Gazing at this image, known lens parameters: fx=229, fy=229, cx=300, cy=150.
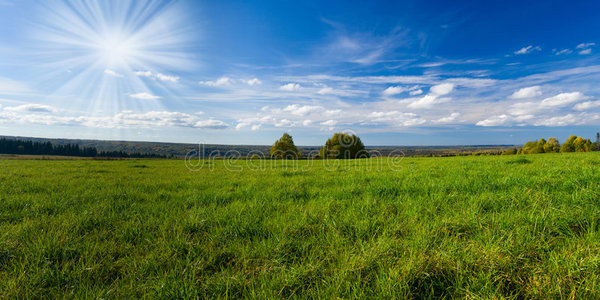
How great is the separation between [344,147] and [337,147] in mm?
2274

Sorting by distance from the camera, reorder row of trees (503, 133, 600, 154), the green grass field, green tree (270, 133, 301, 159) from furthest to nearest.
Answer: row of trees (503, 133, 600, 154), green tree (270, 133, 301, 159), the green grass field

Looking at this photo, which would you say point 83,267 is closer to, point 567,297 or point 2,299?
point 2,299

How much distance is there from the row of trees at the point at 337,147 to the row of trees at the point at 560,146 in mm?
67520

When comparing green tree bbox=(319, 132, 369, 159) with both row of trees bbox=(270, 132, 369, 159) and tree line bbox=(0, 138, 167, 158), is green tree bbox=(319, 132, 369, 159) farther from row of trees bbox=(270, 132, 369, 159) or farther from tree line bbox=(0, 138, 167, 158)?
tree line bbox=(0, 138, 167, 158)

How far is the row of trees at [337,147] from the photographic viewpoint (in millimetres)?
62875

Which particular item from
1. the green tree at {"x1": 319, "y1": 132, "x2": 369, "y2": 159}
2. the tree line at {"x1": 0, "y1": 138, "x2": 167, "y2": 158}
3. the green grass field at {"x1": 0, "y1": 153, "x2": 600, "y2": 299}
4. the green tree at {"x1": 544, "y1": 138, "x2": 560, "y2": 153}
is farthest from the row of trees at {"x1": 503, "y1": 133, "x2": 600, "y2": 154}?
the tree line at {"x1": 0, "y1": 138, "x2": 167, "y2": 158}

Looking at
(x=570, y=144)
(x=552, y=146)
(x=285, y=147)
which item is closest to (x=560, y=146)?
(x=552, y=146)

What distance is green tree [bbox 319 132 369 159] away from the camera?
64.6 m

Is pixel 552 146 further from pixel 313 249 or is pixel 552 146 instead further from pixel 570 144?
pixel 313 249

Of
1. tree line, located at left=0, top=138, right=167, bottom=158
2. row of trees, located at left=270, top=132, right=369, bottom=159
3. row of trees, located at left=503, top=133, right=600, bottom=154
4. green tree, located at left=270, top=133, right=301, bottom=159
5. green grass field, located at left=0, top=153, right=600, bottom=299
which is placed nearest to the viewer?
green grass field, located at left=0, top=153, right=600, bottom=299

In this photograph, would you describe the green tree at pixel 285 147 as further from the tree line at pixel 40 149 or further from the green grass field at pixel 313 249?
the tree line at pixel 40 149

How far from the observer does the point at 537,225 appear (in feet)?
9.87

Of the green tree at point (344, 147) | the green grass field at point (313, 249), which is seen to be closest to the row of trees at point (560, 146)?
the green tree at point (344, 147)

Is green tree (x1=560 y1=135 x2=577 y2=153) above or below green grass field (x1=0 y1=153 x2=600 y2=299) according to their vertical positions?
above
